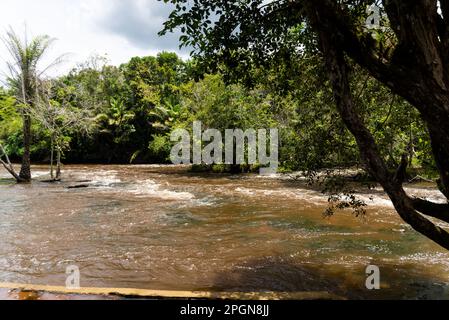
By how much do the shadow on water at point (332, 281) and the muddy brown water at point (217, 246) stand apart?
0.06 ft

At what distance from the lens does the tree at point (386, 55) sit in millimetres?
3691

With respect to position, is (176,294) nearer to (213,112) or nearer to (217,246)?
(217,246)

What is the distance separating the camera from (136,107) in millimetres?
38688

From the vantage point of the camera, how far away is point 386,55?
14.2 feet

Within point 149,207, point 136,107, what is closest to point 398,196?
point 149,207

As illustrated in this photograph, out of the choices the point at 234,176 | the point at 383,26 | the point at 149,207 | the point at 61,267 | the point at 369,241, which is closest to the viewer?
the point at 383,26

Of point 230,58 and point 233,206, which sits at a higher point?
point 230,58

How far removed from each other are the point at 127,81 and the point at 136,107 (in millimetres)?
4255

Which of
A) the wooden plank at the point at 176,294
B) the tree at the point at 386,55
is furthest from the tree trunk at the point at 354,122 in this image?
the wooden plank at the point at 176,294

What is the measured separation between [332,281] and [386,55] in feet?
12.8

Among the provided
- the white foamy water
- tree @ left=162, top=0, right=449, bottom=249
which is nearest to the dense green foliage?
tree @ left=162, top=0, right=449, bottom=249

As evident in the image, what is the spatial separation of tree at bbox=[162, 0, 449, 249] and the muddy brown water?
6.94 ft
